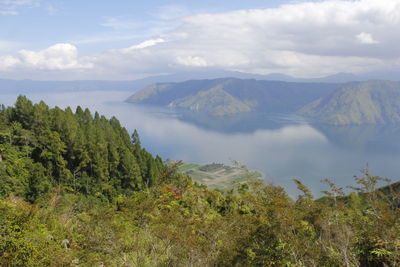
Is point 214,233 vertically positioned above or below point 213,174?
above

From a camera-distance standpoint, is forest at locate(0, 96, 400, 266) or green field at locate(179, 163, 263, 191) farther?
green field at locate(179, 163, 263, 191)

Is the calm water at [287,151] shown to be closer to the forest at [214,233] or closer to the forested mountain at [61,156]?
the forested mountain at [61,156]

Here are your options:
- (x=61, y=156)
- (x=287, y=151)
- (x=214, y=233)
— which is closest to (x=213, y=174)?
(x=287, y=151)

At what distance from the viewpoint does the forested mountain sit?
28031 millimetres

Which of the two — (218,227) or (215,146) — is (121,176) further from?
(215,146)

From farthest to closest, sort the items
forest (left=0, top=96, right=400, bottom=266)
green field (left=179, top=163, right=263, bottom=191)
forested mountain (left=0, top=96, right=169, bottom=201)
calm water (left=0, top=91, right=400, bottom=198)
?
calm water (left=0, top=91, right=400, bottom=198)
green field (left=179, top=163, right=263, bottom=191)
forested mountain (left=0, top=96, right=169, bottom=201)
forest (left=0, top=96, right=400, bottom=266)

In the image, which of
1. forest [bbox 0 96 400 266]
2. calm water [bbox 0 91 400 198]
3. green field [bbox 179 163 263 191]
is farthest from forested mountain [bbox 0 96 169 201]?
A: calm water [bbox 0 91 400 198]

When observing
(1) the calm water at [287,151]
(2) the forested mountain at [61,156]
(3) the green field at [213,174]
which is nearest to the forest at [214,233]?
(2) the forested mountain at [61,156]

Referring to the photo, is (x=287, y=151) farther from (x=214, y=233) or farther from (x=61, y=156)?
(x=214, y=233)

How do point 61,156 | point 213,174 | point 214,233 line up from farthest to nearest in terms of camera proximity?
point 213,174 < point 61,156 < point 214,233

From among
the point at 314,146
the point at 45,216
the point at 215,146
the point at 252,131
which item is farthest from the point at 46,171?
the point at 252,131

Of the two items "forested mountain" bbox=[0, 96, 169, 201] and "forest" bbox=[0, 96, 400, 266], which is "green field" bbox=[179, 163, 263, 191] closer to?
"forested mountain" bbox=[0, 96, 169, 201]

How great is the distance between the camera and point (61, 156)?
105 ft

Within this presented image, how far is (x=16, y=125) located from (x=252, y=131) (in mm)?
169499
